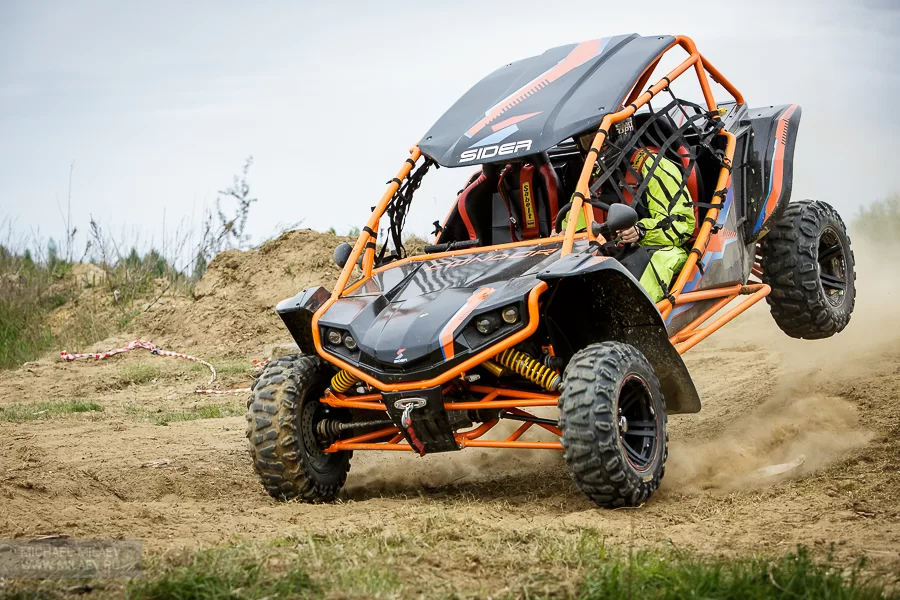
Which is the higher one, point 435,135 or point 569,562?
point 435,135

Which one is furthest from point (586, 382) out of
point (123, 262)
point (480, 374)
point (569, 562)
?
point (123, 262)

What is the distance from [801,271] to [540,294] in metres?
3.20

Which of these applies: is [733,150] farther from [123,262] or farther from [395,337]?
[123,262]

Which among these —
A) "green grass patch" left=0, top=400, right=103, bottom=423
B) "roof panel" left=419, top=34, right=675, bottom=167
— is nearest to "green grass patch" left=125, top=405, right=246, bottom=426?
"green grass patch" left=0, top=400, right=103, bottom=423

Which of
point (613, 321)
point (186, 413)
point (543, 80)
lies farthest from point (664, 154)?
point (186, 413)

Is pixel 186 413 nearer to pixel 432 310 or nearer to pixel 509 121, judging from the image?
pixel 509 121

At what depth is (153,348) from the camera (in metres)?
12.9

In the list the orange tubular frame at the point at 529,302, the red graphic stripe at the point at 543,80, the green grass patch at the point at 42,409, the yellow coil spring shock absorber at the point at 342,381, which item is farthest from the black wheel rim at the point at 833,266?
the green grass patch at the point at 42,409

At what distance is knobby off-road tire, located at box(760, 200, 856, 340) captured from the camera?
729 centimetres

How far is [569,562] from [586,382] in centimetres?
122

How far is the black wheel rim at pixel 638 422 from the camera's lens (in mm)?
4836

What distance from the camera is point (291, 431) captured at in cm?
517

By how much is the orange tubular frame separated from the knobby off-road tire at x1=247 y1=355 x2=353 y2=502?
12cm

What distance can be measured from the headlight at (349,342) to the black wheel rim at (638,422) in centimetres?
133
